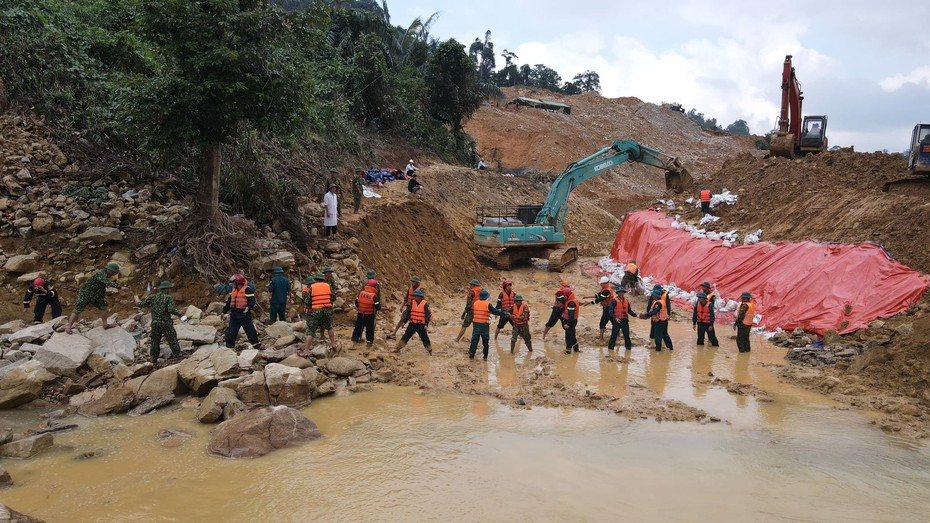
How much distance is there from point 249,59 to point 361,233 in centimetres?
543

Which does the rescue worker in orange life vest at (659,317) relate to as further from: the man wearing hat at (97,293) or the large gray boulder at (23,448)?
the large gray boulder at (23,448)

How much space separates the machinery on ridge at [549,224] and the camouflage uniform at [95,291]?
10.6 m

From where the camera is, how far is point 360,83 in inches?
950

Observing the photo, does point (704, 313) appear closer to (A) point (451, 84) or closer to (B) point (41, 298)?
(B) point (41, 298)

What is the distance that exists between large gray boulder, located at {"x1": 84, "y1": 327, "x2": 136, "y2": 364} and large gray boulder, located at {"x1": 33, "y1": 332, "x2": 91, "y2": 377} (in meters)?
0.20

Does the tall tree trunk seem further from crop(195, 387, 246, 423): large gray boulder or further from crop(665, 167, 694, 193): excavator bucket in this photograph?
crop(665, 167, 694, 193): excavator bucket

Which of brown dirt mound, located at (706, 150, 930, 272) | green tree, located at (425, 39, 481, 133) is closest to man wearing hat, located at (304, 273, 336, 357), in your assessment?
brown dirt mound, located at (706, 150, 930, 272)

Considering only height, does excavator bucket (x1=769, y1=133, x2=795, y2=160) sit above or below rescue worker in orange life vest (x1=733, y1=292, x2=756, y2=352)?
above

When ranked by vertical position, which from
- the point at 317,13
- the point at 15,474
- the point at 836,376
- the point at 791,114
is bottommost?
the point at 15,474

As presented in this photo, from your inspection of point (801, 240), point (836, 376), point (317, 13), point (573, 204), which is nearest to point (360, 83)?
point (573, 204)

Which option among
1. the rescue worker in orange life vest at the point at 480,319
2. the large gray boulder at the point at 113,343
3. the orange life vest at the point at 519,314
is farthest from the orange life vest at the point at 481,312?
the large gray boulder at the point at 113,343

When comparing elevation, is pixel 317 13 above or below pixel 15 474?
above

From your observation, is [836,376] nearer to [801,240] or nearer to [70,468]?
[801,240]

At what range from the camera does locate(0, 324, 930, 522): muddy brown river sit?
5.75m
